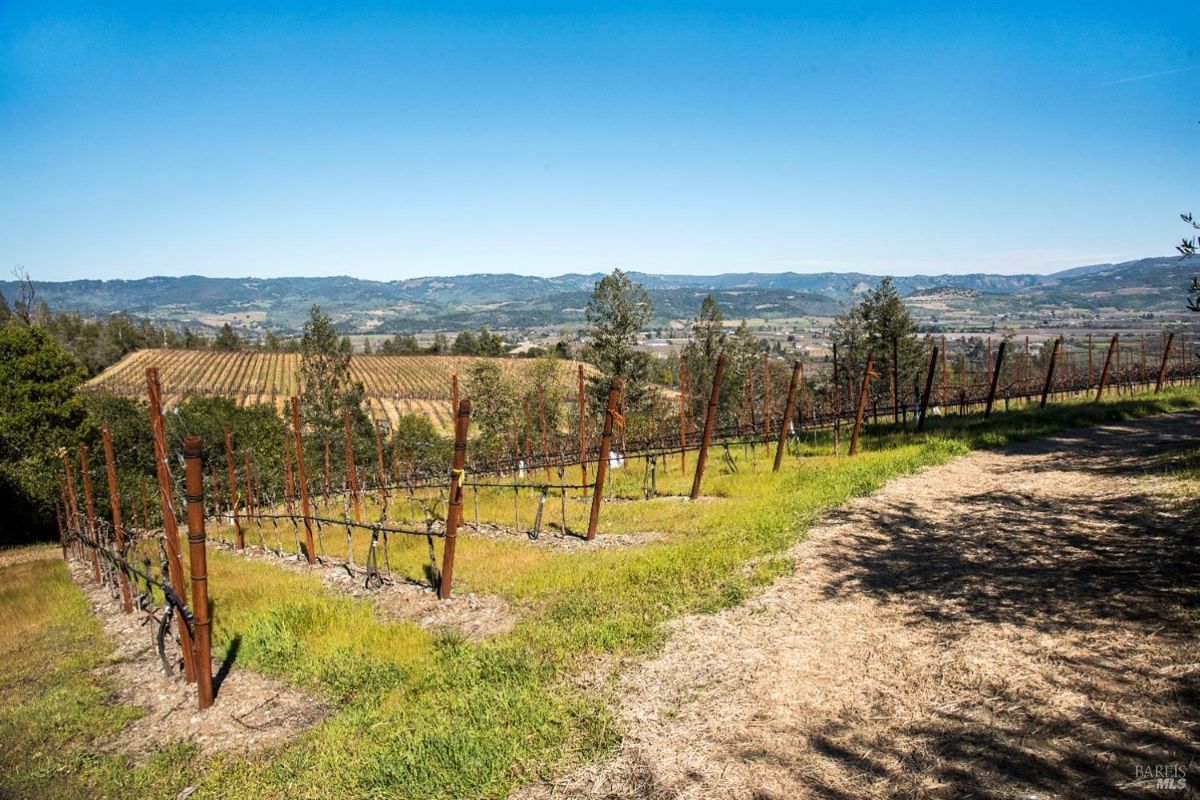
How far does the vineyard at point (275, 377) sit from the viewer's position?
8906 centimetres

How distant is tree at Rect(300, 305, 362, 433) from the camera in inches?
1861

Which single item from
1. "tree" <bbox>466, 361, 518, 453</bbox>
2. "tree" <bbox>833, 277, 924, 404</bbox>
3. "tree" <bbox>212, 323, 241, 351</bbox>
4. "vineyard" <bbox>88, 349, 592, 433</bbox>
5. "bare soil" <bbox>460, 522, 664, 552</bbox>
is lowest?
"vineyard" <bbox>88, 349, 592, 433</bbox>

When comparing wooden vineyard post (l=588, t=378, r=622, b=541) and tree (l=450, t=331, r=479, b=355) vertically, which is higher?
wooden vineyard post (l=588, t=378, r=622, b=541)

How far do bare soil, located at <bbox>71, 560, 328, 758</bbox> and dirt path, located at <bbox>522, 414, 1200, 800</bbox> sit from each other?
420cm

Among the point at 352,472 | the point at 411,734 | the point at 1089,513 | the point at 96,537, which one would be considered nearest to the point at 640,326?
the point at 352,472

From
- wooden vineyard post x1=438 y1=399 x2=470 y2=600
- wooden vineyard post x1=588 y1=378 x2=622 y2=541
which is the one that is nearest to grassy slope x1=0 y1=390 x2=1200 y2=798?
wooden vineyard post x1=438 y1=399 x2=470 y2=600

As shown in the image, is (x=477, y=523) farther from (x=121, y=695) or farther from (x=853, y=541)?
(x=853, y=541)

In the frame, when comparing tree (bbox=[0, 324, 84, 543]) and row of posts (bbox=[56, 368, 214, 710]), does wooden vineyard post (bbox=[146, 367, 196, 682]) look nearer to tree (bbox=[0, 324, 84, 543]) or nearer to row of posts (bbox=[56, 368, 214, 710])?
row of posts (bbox=[56, 368, 214, 710])

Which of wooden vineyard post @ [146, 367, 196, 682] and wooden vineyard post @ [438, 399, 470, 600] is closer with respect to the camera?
wooden vineyard post @ [146, 367, 196, 682]

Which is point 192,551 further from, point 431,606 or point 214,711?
point 431,606

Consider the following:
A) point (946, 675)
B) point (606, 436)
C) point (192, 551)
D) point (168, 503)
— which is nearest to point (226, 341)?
point (606, 436)

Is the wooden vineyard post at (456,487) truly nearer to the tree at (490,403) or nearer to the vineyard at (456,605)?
the vineyard at (456,605)

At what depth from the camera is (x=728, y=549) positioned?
11062mm

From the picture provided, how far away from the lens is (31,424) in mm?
42719
